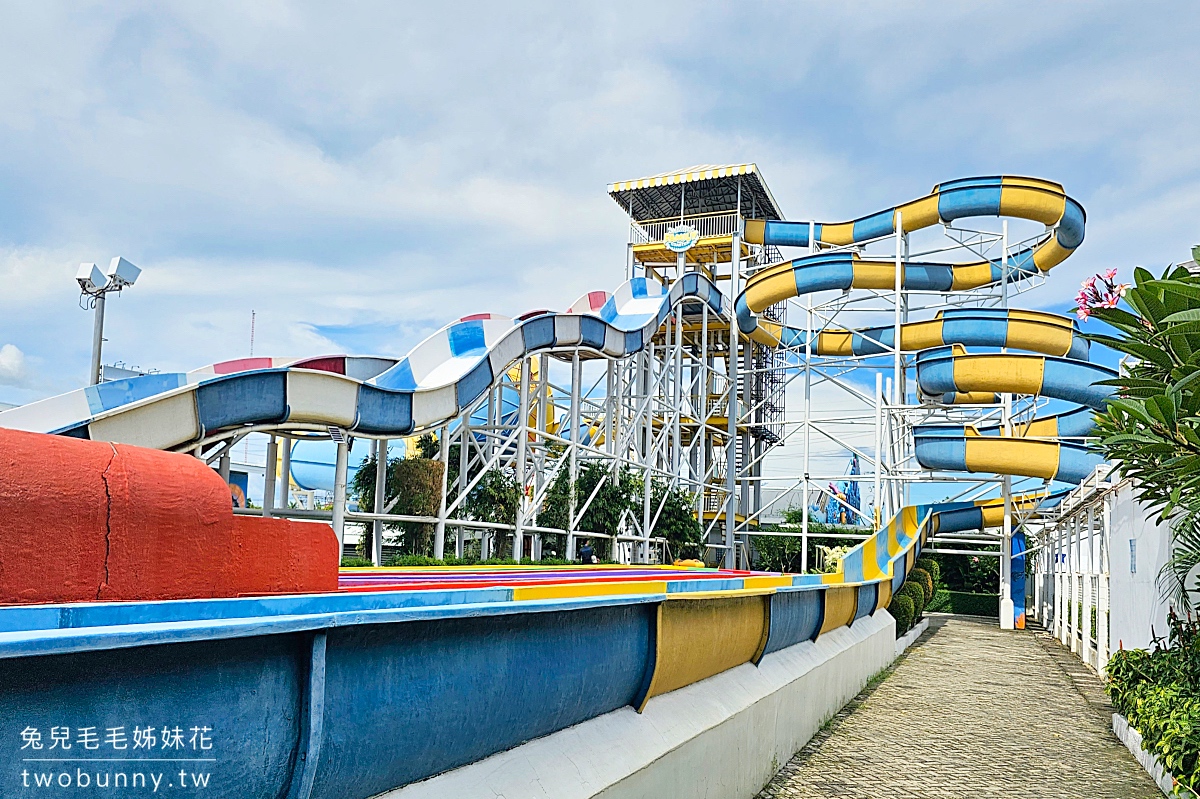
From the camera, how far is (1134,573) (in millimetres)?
10438

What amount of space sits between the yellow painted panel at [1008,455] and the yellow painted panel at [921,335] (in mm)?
4327

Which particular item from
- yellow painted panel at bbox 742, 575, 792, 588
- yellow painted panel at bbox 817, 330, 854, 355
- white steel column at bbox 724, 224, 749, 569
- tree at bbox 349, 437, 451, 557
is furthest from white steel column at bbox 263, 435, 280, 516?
yellow painted panel at bbox 817, 330, 854, 355

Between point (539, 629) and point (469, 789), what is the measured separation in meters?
0.59

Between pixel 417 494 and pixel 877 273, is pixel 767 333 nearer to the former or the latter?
pixel 877 273

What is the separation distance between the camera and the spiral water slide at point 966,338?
21.1 metres

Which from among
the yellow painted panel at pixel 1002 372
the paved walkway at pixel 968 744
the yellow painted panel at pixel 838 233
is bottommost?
the paved walkway at pixel 968 744

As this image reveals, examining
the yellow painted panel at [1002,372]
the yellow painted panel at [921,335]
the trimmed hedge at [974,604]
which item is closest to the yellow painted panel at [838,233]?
the yellow painted panel at [921,335]

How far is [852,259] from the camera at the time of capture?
2605 cm

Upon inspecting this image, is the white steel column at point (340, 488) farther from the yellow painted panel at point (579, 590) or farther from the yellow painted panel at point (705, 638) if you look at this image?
the yellow painted panel at point (579, 590)

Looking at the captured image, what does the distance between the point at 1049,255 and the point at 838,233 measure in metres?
5.57

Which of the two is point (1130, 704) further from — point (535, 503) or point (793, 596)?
point (535, 503)

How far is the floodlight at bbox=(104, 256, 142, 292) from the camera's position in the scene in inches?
601

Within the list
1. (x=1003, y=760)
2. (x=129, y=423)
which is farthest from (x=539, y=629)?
(x=129, y=423)

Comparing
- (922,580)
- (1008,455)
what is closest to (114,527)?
(922,580)
